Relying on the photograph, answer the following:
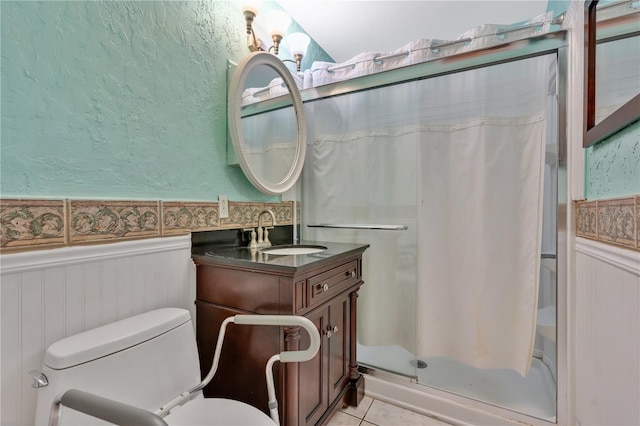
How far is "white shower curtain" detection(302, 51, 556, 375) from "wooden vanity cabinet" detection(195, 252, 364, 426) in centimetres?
48

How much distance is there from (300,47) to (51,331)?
73.9 inches

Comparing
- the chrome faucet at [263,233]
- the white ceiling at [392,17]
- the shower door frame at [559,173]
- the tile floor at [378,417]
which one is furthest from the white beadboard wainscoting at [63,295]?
the white ceiling at [392,17]

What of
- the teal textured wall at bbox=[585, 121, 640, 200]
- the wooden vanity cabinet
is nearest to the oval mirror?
the wooden vanity cabinet

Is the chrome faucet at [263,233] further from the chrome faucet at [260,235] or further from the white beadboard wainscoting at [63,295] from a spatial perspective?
the white beadboard wainscoting at [63,295]

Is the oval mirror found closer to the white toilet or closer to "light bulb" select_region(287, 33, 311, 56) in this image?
"light bulb" select_region(287, 33, 311, 56)

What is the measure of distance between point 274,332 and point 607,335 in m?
1.09

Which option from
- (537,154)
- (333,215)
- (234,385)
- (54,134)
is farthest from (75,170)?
(537,154)

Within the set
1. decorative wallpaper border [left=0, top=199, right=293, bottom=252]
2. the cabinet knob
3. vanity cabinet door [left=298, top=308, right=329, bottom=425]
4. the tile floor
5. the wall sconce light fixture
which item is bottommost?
the tile floor

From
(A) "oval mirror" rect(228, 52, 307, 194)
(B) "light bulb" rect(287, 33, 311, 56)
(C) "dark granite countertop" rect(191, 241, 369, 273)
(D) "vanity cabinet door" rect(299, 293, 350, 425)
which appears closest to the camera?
(C) "dark granite countertop" rect(191, 241, 369, 273)

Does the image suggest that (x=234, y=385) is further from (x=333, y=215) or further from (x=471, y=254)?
(x=471, y=254)

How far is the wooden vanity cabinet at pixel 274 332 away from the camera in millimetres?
1057

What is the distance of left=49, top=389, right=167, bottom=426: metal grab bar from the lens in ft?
1.61

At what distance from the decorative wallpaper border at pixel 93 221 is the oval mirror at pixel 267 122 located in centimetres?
33

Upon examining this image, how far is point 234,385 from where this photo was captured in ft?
3.79
